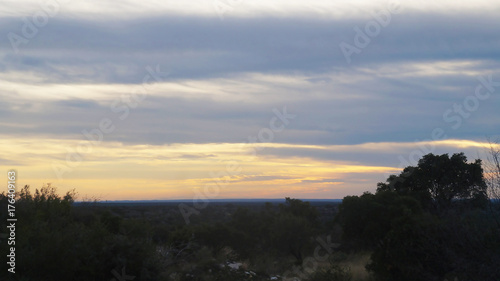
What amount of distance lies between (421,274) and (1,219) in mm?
15762

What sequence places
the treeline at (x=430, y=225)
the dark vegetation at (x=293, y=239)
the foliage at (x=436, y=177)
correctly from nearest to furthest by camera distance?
the dark vegetation at (x=293, y=239), the treeline at (x=430, y=225), the foliage at (x=436, y=177)

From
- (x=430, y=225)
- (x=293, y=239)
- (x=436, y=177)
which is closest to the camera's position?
(x=430, y=225)

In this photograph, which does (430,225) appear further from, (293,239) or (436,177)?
(293,239)

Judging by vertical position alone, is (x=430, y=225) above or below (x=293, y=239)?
above

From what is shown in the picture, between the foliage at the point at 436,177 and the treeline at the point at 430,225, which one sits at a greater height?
the foliage at the point at 436,177

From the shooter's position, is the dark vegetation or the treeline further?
the treeline

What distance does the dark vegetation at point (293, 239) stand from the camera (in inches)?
568

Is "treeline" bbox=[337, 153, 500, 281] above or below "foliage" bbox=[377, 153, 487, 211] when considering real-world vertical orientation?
below

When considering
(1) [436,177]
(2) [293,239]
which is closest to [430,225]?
(1) [436,177]

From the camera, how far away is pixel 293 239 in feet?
110

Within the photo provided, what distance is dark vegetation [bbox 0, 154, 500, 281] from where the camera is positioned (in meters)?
14.4

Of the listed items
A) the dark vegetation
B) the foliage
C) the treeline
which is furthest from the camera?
the foliage

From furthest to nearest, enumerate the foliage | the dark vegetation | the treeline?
1. the foliage
2. the treeline
3. the dark vegetation

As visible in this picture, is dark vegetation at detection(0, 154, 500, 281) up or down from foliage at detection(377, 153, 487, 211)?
down
